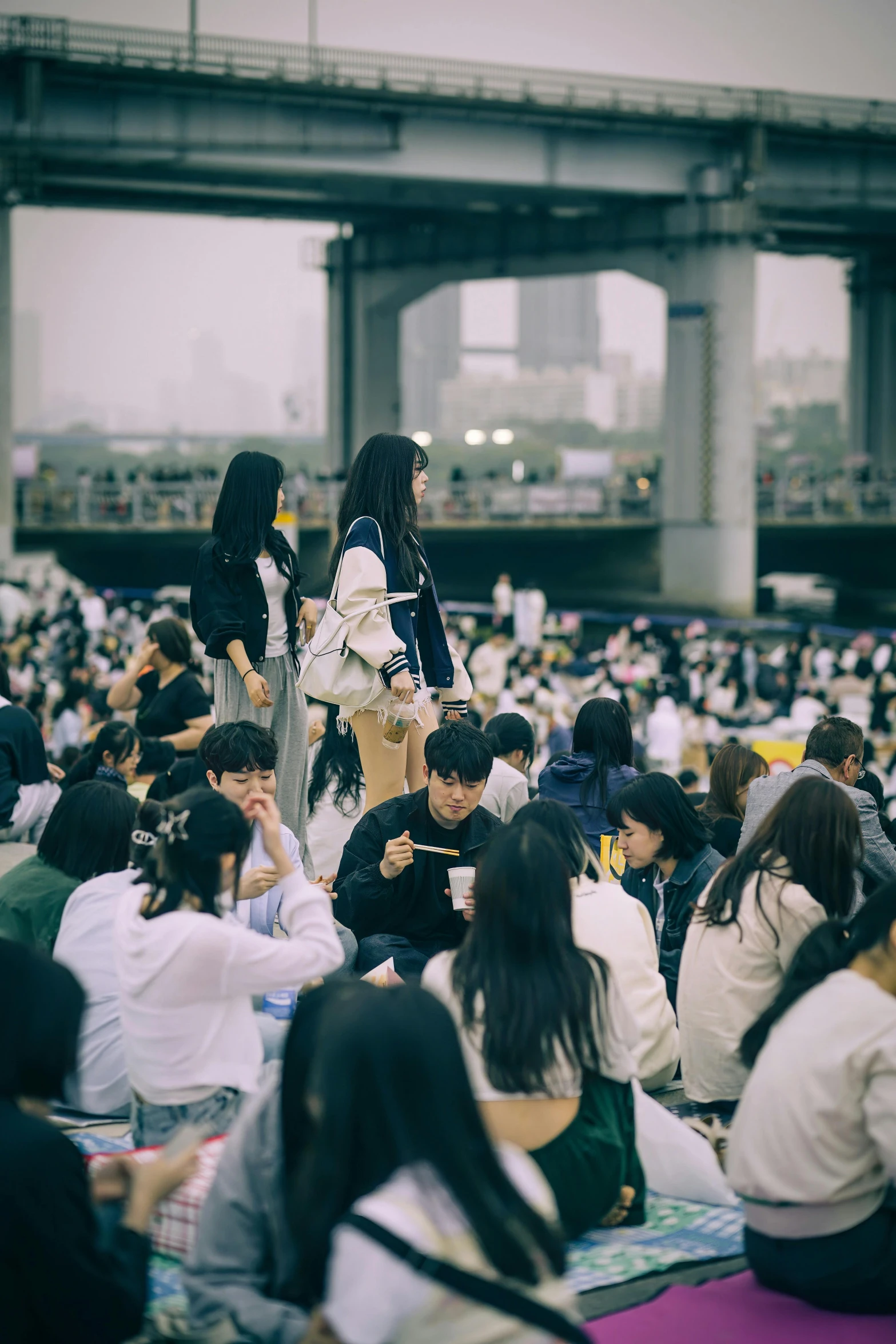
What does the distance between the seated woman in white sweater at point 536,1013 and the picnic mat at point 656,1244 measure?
173 mm

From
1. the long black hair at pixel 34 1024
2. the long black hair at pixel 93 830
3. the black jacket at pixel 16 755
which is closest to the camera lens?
the long black hair at pixel 34 1024

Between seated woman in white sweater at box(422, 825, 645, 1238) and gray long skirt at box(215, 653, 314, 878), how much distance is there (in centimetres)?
258

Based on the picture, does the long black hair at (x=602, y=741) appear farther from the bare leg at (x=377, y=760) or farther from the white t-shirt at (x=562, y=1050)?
the white t-shirt at (x=562, y=1050)

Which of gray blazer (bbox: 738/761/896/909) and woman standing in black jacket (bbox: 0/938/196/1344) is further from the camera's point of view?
gray blazer (bbox: 738/761/896/909)

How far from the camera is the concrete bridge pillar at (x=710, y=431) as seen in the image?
3688 cm

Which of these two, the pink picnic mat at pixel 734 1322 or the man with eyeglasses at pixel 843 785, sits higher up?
the man with eyeglasses at pixel 843 785

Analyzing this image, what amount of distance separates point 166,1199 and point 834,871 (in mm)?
1903

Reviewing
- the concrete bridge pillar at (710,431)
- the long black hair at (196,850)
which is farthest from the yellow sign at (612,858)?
the concrete bridge pillar at (710,431)

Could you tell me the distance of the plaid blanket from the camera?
3.27 meters

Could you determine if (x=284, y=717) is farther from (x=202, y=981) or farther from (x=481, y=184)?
(x=481, y=184)

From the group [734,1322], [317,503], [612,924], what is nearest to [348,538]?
[612,924]

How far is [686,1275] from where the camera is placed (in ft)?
11.2

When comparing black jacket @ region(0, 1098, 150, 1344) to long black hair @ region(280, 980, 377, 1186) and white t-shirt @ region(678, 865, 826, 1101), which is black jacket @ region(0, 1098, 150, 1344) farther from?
white t-shirt @ region(678, 865, 826, 1101)

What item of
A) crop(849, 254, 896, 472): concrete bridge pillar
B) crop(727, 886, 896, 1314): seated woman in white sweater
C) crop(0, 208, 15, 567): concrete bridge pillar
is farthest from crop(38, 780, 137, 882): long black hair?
crop(849, 254, 896, 472): concrete bridge pillar
